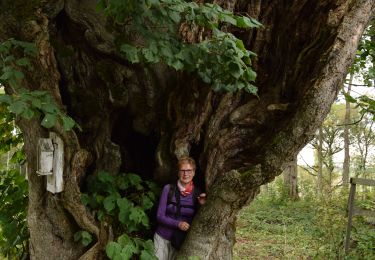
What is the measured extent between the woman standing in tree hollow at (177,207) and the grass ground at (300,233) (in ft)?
10.8

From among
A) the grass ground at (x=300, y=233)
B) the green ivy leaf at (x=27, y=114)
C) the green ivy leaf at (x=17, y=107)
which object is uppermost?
the green ivy leaf at (x=17, y=107)

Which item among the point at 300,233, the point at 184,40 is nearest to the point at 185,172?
the point at 184,40

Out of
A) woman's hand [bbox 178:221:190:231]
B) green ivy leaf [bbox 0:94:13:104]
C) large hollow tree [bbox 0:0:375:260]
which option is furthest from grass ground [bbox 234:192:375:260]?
green ivy leaf [bbox 0:94:13:104]

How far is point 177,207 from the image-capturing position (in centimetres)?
377

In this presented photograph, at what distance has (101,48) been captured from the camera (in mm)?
3641

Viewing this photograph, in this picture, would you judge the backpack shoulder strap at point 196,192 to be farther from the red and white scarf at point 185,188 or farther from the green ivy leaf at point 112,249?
the green ivy leaf at point 112,249

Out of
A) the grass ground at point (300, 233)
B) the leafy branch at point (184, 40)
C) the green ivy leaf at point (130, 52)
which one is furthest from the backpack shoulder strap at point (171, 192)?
the grass ground at point (300, 233)

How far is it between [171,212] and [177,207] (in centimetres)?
8

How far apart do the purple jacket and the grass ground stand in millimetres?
3296

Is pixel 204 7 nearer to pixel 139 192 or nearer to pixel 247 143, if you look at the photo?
pixel 247 143

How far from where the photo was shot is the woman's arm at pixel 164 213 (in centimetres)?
372

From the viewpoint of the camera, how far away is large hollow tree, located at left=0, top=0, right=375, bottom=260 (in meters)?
3.23

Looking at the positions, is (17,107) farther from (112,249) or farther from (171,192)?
(171,192)

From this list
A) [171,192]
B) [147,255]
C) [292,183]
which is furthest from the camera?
[292,183]
